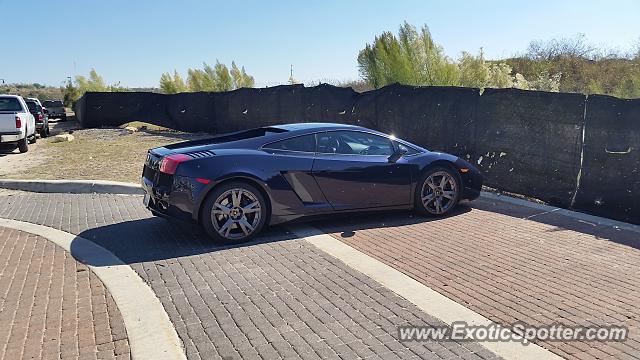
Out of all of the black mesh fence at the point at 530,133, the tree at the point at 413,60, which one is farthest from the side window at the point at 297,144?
the tree at the point at 413,60

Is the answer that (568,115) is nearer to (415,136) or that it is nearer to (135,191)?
(415,136)

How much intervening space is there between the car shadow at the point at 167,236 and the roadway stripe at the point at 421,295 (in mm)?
602

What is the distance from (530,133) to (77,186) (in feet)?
26.1

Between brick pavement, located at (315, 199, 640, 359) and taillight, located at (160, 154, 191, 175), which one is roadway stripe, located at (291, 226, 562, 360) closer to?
brick pavement, located at (315, 199, 640, 359)

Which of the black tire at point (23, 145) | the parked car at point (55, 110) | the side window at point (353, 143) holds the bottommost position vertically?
the black tire at point (23, 145)

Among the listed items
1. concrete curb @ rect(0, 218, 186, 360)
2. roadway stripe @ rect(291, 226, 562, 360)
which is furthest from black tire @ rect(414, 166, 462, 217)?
concrete curb @ rect(0, 218, 186, 360)

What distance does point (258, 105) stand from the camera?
18516 millimetres

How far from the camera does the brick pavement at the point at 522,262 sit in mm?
3959

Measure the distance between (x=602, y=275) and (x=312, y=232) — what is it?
3.16 m

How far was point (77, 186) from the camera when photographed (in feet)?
31.1

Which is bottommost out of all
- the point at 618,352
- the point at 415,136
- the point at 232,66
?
the point at 618,352

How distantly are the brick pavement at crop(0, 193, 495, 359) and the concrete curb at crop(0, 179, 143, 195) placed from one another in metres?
2.43

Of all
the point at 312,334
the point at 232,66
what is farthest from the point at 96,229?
the point at 232,66

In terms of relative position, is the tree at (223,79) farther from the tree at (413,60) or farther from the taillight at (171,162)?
the taillight at (171,162)
